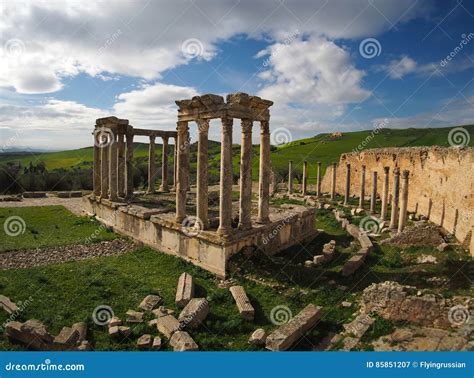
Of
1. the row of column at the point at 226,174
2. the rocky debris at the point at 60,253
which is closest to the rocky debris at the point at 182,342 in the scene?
the row of column at the point at 226,174

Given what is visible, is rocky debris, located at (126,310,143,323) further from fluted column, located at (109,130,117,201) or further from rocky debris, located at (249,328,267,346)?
fluted column, located at (109,130,117,201)

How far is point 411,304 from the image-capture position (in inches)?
332

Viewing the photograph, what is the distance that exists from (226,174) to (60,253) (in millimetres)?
7920

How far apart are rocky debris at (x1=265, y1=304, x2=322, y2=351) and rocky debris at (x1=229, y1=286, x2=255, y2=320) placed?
1.05m

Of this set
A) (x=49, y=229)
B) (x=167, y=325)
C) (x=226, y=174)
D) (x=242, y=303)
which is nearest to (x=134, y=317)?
(x=167, y=325)

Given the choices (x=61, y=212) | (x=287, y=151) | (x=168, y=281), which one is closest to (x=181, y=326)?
(x=168, y=281)

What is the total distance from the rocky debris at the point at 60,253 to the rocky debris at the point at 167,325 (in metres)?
6.79

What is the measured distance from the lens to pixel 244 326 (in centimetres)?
898

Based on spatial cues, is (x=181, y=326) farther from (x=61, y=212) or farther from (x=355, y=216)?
(x=61, y=212)

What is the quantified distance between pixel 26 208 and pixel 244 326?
894 inches

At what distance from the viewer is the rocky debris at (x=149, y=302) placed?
9.67 m

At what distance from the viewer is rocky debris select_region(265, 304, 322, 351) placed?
7.93 meters

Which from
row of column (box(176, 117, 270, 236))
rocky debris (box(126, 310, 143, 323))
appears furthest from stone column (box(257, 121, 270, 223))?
rocky debris (box(126, 310, 143, 323))

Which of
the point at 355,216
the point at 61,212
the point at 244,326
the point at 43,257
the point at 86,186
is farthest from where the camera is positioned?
the point at 86,186
